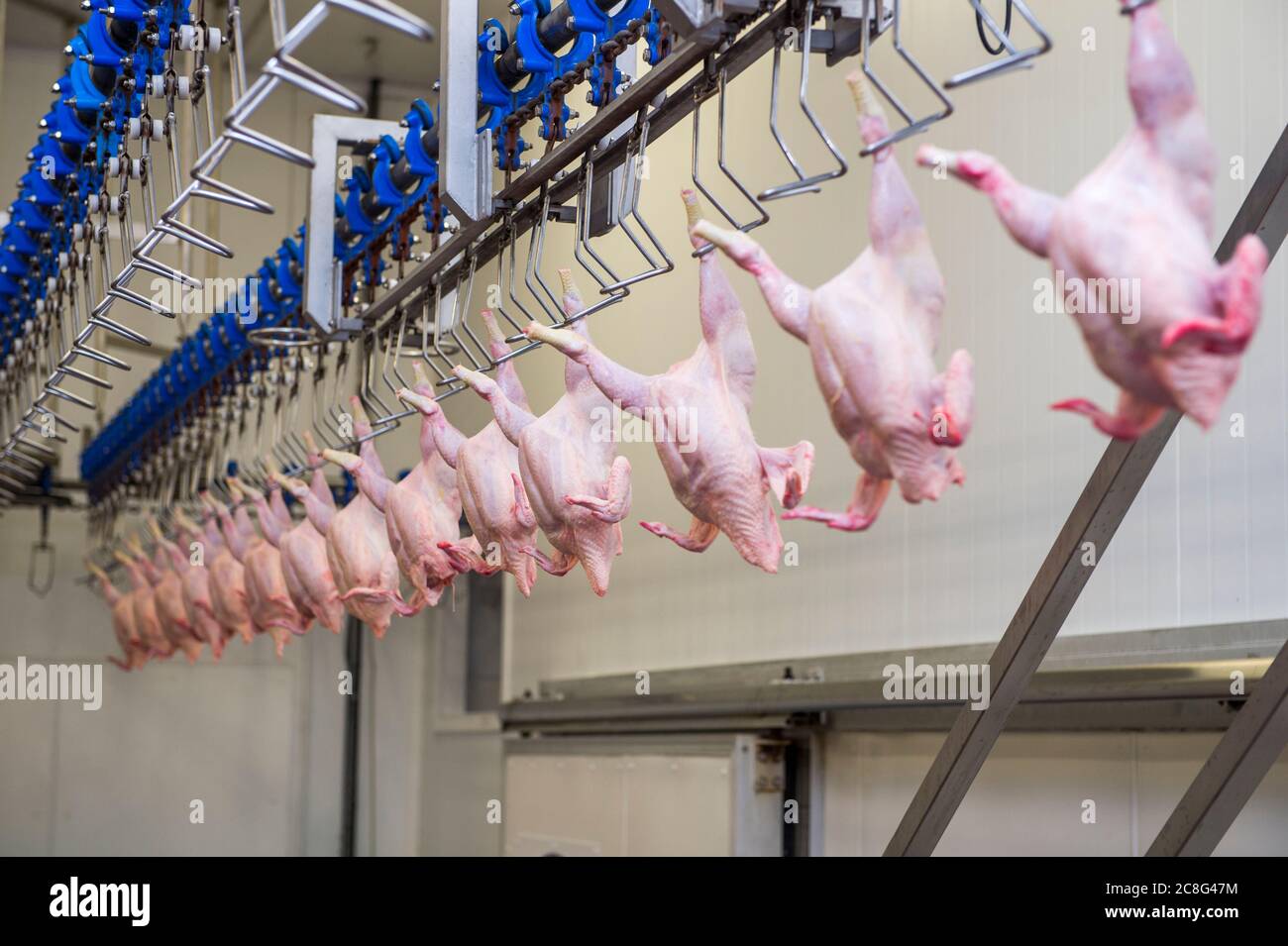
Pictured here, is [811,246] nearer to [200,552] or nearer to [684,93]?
[200,552]

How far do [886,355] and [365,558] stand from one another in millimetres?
2050

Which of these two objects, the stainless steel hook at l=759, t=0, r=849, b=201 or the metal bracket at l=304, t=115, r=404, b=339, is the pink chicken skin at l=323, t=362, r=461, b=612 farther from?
the stainless steel hook at l=759, t=0, r=849, b=201

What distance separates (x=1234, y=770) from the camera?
110 inches

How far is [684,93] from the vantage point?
245 centimetres

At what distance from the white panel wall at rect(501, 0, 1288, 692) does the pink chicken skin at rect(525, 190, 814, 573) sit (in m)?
1.88

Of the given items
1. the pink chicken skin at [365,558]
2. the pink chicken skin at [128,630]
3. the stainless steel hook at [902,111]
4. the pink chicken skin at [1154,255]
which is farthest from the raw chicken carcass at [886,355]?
the pink chicken skin at [128,630]

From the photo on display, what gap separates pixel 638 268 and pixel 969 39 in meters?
2.49

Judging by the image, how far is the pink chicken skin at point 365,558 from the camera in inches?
→ 142

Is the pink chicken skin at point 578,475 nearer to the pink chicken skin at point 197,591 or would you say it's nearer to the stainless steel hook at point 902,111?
the stainless steel hook at point 902,111

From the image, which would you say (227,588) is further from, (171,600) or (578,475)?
(578,475)

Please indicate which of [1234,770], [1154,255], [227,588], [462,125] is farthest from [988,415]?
[1154,255]

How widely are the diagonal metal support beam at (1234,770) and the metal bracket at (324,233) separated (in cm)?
240

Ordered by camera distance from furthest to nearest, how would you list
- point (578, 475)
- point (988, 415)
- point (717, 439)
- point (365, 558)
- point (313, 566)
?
point (988, 415) < point (313, 566) < point (365, 558) < point (578, 475) < point (717, 439)
